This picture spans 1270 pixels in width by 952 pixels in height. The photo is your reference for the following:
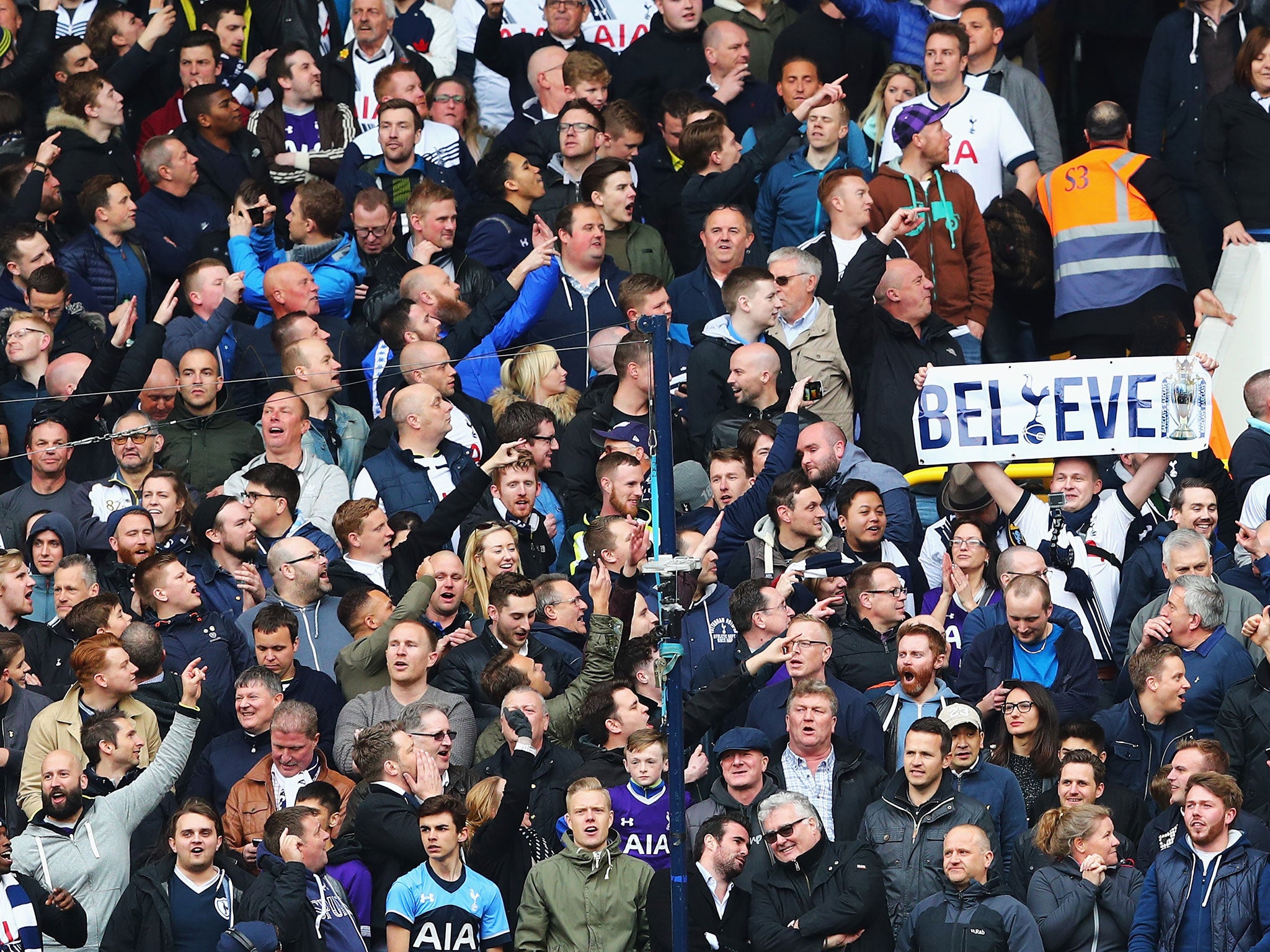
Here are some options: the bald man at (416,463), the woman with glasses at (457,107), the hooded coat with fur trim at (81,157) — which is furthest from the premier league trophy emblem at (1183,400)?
the hooded coat with fur trim at (81,157)

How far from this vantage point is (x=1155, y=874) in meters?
11.2

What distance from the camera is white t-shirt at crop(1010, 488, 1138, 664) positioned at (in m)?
13.3

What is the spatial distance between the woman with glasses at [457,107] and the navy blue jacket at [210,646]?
5110 mm

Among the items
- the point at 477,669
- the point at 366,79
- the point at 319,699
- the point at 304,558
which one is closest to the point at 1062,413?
the point at 477,669

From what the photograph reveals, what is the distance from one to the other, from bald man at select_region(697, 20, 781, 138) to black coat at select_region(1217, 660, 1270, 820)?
21.1ft

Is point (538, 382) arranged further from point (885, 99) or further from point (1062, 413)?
point (885, 99)

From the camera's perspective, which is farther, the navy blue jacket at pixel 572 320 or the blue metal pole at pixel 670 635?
the navy blue jacket at pixel 572 320

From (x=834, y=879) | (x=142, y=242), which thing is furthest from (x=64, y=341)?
(x=834, y=879)

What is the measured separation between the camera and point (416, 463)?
558 inches

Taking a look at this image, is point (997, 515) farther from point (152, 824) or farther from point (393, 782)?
point (152, 824)

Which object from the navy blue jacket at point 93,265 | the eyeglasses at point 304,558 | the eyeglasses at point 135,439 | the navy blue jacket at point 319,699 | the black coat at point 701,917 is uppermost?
the navy blue jacket at point 93,265

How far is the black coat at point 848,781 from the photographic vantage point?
11.9 metres

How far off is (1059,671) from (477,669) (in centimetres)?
285

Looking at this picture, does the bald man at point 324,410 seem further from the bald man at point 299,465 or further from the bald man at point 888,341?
the bald man at point 888,341
